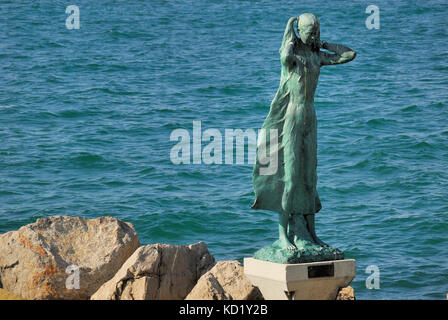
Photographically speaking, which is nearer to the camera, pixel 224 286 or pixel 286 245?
pixel 286 245

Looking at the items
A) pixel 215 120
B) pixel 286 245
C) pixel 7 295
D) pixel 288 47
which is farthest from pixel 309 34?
pixel 215 120

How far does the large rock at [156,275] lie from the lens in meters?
9.54

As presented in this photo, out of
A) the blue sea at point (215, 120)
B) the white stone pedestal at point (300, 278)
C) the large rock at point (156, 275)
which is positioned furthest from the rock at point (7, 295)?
the blue sea at point (215, 120)

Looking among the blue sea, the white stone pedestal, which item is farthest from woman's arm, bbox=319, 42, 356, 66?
the blue sea

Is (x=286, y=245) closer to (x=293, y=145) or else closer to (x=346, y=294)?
(x=293, y=145)

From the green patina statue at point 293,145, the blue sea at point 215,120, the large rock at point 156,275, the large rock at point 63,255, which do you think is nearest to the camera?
the green patina statue at point 293,145

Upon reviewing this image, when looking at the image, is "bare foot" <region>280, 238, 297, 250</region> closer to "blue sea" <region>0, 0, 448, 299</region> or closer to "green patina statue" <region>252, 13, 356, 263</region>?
"green patina statue" <region>252, 13, 356, 263</region>

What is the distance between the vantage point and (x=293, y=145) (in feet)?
29.2

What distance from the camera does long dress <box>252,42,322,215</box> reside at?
891 cm

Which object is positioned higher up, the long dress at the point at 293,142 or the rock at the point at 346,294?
the long dress at the point at 293,142

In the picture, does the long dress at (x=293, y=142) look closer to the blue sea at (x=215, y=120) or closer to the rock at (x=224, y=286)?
the rock at (x=224, y=286)

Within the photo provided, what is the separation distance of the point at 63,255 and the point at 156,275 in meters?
1.32

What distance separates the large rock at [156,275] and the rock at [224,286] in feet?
1.20

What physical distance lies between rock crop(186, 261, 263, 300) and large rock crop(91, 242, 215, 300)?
365mm
